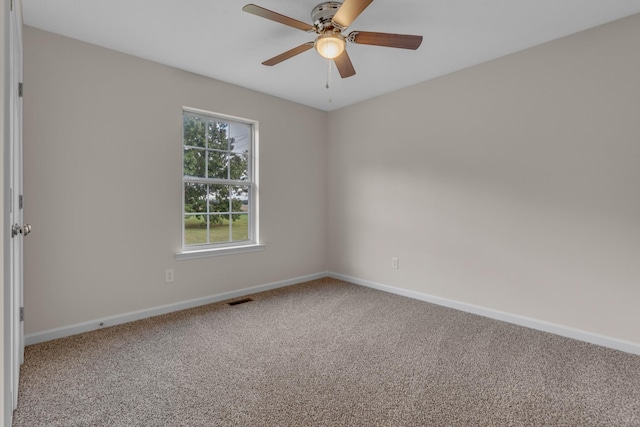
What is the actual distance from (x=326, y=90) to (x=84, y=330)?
128 inches

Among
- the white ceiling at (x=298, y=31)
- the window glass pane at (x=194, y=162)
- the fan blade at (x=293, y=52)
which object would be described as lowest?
the window glass pane at (x=194, y=162)

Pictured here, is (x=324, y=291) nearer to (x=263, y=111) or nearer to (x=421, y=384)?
(x=421, y=384)

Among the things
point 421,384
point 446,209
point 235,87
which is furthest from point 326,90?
point 421,384

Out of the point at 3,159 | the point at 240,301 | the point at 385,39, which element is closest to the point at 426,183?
the point at 385,39

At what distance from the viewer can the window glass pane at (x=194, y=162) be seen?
321cm

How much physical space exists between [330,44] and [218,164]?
6.28ft

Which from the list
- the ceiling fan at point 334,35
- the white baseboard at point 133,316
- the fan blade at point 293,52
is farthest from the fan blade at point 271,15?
the white baseboard at point 133,316

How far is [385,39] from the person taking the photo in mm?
2029

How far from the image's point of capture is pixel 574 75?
244 centimetres

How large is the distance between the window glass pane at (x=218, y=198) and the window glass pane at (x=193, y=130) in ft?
1.56

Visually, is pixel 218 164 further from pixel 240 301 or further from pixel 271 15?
pixel 271 15

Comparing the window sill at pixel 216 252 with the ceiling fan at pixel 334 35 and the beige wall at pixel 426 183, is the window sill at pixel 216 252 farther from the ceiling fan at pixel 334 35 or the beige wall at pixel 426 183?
the ceiling fan at pixel 334 35

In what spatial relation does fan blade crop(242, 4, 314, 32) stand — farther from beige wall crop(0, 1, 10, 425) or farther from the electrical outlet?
the electrical outlet

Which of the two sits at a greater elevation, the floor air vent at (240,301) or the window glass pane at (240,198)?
the window glass pane at (240,198)
